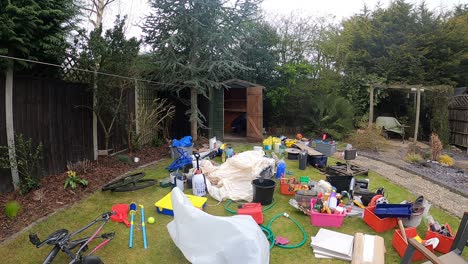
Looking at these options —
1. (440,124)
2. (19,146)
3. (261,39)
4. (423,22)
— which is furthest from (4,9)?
(423,22)

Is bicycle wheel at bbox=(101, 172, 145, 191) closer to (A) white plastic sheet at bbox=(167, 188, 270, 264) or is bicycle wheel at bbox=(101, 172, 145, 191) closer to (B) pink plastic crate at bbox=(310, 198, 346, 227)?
(A) white plastic sheet at bbox=(167, 188, 270, 264)

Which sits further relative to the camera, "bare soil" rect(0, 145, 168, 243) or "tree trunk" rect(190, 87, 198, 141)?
"tree trunk" rect(190, 87, 198, 141)

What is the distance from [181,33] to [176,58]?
2.16 ft

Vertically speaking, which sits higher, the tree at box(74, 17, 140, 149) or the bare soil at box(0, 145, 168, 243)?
the tree at box(74, 17, 140, 149)

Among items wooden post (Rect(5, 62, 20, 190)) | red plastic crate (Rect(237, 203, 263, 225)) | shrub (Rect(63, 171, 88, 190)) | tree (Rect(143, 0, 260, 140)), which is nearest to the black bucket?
red plastic crate (Rect(237, 203, 263, 225))

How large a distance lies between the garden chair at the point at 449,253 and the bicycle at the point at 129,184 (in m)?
3.69

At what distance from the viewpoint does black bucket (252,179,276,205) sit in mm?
3750

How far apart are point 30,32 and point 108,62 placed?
1378 millimetres

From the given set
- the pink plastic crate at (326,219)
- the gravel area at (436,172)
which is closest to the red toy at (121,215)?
the pink plastic crate at (326,219)

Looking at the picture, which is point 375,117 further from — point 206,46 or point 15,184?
point 15,184

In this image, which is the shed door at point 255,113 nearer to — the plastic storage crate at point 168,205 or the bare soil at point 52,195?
the bare soil at point 52,195

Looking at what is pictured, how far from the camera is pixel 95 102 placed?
5.05m

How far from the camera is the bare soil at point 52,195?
3.05 metres

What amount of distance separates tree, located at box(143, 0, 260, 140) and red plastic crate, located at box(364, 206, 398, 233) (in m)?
5.27
